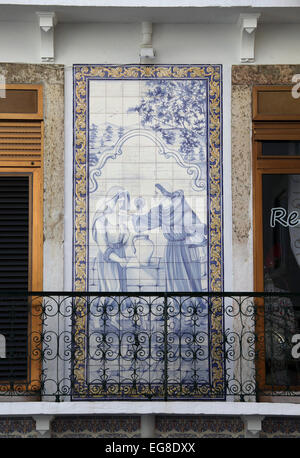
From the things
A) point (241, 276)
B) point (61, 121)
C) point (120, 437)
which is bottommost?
point (120, 437)

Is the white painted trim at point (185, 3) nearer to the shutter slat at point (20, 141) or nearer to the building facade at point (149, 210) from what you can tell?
the building facade at point (149, 210)

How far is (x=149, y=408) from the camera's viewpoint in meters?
8.45

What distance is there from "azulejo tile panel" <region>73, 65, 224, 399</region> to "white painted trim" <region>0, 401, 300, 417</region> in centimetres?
31

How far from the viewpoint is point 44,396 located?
8.74 m

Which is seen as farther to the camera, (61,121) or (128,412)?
(61,121)

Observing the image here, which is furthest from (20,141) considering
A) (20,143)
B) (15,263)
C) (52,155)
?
(15,263)

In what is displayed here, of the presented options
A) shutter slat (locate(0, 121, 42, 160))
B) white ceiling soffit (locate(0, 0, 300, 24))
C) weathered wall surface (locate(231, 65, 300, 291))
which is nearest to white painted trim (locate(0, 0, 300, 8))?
white ceiling soffit (locate(0, 0, 300, 24))

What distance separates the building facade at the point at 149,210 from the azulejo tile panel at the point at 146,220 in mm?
15

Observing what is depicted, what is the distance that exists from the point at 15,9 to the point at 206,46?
213cm

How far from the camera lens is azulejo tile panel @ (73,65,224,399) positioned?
29.0ft

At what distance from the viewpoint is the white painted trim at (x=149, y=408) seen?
8406 mm

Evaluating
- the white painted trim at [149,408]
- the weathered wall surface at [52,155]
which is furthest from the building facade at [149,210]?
the white painted trim at [149,408]

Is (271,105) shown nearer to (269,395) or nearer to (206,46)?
(206,46)

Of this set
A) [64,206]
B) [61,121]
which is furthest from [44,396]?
[61,121]
